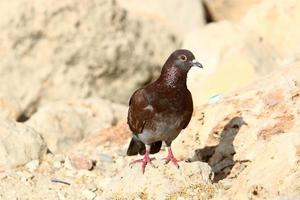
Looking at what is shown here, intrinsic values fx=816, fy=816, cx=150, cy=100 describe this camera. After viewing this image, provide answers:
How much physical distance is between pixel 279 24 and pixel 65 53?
3984mm

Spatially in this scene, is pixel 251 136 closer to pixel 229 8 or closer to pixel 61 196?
pixel 61 196

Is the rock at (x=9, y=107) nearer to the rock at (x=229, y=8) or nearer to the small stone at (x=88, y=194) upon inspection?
the small stone at (x=88, y=194)

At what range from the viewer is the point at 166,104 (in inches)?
329

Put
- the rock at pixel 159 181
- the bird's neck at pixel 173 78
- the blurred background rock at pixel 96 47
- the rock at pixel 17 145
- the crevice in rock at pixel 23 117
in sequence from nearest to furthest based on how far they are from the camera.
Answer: the rock at pixel 159 181
the bird's neck at pixel 173 78
the rock at pixel 17 145
the crevice in rock at pixel 23 117
the blurred background rock at pixel 96 47

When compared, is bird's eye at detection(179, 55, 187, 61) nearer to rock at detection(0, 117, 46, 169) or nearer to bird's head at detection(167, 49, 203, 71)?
bird's head at detection(167, 49, 203, 71)

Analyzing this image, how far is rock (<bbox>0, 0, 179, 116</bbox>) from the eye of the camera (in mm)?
14398

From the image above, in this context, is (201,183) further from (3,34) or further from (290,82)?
(3,34)

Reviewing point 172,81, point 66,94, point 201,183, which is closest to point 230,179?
point 201,183

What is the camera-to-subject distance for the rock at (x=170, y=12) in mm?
16453

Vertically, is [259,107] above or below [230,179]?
above

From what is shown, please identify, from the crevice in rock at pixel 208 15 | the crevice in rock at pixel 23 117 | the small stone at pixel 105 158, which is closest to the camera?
the small stone at pixel 105 158

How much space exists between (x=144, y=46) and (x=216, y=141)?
5882 millimetres

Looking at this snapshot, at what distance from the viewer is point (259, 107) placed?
31.7 feet

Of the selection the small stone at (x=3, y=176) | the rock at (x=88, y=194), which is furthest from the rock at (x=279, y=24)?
the small stone at (x=3, y=176)
